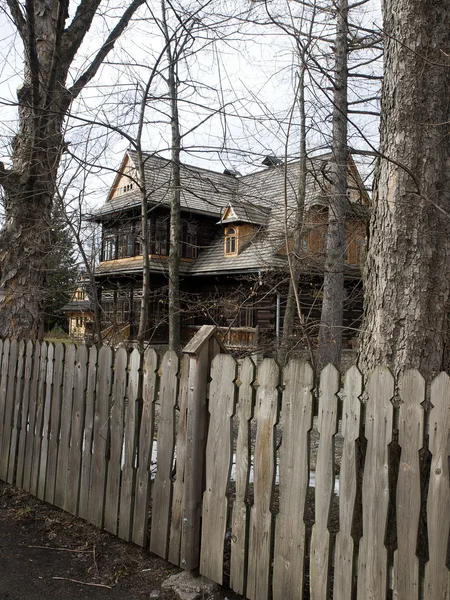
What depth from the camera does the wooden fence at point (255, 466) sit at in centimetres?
221

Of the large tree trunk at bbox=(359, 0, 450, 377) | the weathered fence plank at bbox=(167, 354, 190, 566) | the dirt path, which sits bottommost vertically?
the dirt path

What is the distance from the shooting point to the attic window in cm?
2290

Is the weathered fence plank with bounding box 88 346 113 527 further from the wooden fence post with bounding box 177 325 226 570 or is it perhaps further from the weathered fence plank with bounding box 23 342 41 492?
the weathered fence plank with bounding box 23 342 41 492

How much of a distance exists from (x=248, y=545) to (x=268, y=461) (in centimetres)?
49

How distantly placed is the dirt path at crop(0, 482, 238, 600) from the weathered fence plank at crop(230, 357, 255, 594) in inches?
Answer: 8.8

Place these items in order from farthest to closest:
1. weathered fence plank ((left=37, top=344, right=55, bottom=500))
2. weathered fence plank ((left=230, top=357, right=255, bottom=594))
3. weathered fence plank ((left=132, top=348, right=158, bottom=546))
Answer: weathered fence plank ((left=37, top=344, right=55, bottom=500)) < weathered fence plank ((left=132, top=348, right=158, bottom=546)) < weathered fence plank ((left=230, top=357, right=255, bottom=594))

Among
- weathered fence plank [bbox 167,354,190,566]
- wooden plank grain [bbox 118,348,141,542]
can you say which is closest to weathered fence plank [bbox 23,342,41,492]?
wooden plank grain [bbox 118,348,141,542]

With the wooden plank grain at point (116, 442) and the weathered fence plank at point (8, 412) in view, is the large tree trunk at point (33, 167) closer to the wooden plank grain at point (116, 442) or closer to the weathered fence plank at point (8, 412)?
the weathered fence plank at point (8, 412)

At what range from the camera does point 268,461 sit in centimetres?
276

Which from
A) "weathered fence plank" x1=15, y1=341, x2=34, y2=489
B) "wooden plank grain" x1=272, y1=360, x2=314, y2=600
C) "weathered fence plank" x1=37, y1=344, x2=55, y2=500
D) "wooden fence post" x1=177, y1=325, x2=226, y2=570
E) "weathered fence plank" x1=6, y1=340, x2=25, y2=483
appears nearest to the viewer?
"wooden plank grain" x1=272, y1=360, x2=314, y2=600

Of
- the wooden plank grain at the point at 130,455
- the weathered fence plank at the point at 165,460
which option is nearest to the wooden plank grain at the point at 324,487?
the weathered fence plank at the point at 165,460

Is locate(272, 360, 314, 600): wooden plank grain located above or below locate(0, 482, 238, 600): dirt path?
above

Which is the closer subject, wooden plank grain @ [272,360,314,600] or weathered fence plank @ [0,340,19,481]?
wooden plank grain @ [272,360,314,600]

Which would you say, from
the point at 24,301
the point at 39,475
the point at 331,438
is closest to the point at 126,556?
the point at 39,475
